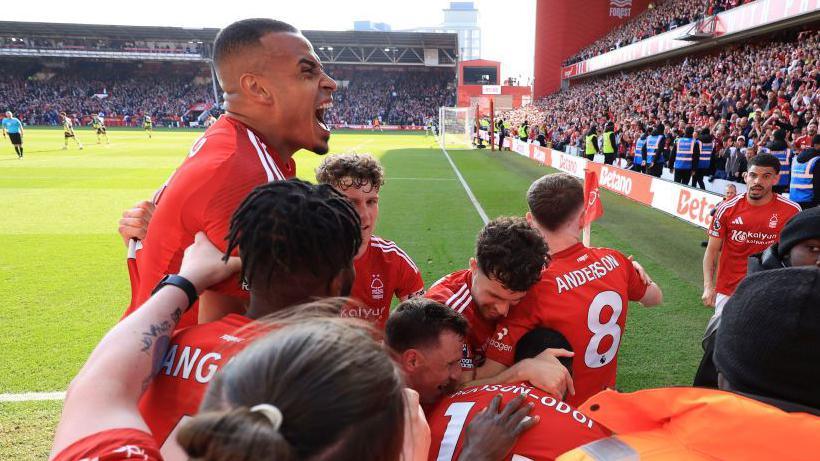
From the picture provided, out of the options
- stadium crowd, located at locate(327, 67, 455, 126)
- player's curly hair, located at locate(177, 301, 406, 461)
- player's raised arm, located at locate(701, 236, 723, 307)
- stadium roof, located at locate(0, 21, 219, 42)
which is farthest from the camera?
stadium crowd, located at locate(327, 67, 455, 126)

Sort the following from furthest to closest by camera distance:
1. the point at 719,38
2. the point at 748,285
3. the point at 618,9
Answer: the point at 618,9, the point at 719,38, the point at 748,285

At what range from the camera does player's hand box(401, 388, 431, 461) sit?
1.27m

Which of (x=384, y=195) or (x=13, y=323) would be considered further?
(x=384, y=195)

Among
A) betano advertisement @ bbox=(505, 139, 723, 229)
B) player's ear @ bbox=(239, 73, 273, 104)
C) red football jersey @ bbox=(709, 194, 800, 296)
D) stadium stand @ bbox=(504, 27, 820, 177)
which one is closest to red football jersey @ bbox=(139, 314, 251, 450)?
player's ear @ bbox=(239, 73, 273, 104)

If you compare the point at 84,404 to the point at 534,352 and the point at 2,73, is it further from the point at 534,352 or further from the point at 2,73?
the point at 2,73

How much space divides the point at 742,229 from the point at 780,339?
4662 millimetres

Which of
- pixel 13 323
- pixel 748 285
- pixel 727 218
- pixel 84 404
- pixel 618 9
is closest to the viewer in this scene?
pixel 84 404

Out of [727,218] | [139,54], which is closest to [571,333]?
[727,218]

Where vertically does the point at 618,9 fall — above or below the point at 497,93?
above

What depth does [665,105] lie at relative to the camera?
83.0ft

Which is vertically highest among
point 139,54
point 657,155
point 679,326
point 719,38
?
point 139,54

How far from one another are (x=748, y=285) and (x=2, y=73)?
77591mm

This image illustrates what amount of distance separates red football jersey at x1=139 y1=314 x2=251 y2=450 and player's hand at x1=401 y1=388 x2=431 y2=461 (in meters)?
0.44

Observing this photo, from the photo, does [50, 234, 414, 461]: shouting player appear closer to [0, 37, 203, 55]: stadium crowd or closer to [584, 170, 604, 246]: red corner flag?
[584, 170, 604, 246]: red corner flag
